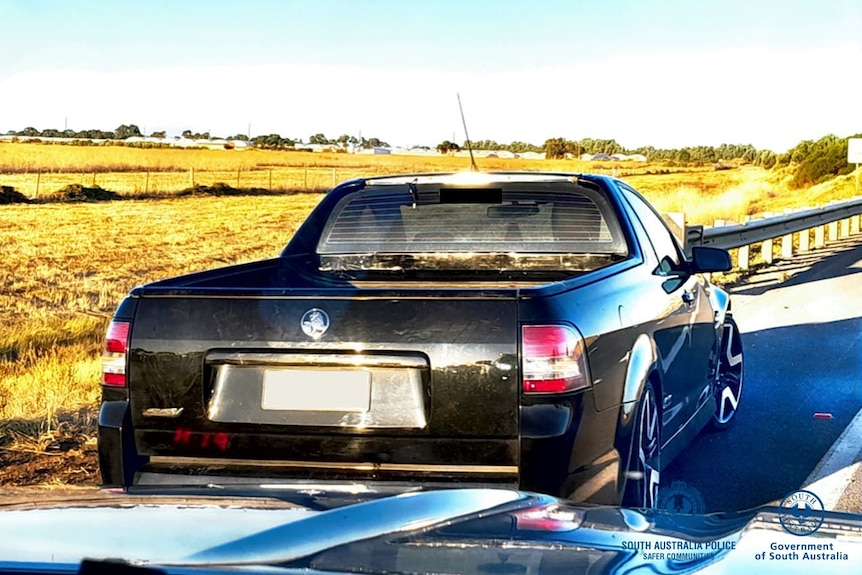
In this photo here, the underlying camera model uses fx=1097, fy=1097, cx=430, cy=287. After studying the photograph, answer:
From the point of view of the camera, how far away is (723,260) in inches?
237

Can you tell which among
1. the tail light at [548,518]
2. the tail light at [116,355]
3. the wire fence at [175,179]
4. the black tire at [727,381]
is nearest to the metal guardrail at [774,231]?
the black tire at [727,381]

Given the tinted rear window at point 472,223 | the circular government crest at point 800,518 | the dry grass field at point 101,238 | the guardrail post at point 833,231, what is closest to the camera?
the circular government crest at point 800,518

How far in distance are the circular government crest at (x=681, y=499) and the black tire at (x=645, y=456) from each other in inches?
12.7

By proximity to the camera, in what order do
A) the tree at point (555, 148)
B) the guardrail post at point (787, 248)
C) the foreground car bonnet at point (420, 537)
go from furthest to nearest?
the tree at point (555, 148) < the guardrail post at point (787, 248) < the foreground car bonnet at point (420, 537)

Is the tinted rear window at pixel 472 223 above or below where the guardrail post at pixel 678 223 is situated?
above

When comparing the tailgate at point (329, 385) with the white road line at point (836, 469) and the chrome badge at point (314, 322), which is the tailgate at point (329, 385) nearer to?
the chrome badge at point (314, 322)

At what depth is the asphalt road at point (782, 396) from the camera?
568 centimetres

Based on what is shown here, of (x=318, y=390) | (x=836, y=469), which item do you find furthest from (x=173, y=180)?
(x=318, y=390)

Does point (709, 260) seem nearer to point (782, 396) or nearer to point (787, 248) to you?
point (782, 396)

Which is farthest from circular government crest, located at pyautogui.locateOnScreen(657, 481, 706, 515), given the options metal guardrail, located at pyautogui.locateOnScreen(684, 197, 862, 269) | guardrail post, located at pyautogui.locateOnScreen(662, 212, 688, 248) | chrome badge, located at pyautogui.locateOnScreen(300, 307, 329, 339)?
metal guardrail, located at pyautogui.locateOnScreen(684, 197, 862, 269)

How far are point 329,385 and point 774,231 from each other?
14099 millimetres

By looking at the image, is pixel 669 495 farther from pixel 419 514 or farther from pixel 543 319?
pixel 419 514

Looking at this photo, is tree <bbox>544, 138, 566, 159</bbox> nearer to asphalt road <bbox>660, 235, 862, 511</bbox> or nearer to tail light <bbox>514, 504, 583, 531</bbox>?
asphalt road <bbox>660, 235, 862, 511</bbox>

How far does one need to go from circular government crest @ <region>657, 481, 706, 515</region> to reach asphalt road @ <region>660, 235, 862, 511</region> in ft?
0.11
